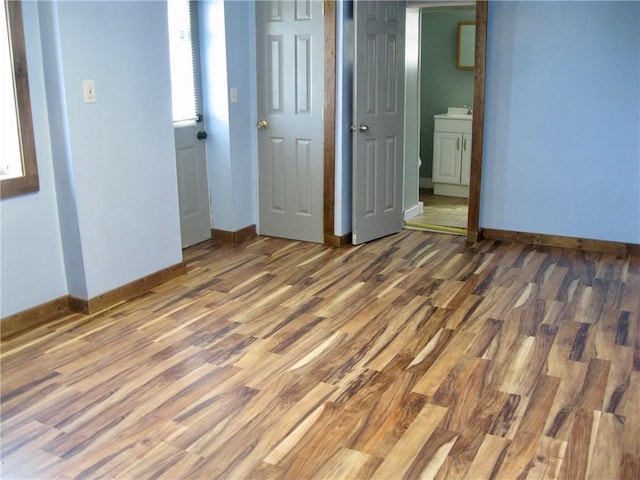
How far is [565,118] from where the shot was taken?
494cm

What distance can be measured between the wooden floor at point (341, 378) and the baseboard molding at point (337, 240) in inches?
22.5

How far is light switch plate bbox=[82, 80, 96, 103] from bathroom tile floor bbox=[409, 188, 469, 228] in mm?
3194

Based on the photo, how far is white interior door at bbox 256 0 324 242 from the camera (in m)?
4.98

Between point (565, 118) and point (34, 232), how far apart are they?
12.4 feet

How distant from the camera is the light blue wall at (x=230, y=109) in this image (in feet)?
16.3

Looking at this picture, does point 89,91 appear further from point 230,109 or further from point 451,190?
point 451,190

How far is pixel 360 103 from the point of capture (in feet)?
16.3

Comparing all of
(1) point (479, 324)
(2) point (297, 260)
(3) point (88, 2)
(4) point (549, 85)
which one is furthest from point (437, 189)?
(3) point (88, 2)

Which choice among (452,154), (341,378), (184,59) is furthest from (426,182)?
(341,378)

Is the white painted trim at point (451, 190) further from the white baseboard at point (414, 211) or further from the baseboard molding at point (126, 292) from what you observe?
the baseboard molding at point (126, 292)

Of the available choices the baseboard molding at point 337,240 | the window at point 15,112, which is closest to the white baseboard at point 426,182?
the baseboard molding at point 337,240

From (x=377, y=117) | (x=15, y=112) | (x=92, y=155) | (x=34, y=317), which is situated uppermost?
(x=15, y=112)

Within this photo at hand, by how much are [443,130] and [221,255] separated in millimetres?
3275

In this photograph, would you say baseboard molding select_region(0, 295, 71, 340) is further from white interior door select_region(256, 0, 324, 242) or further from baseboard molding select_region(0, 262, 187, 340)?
white interior door select_region(256, 0, 324, 242)
